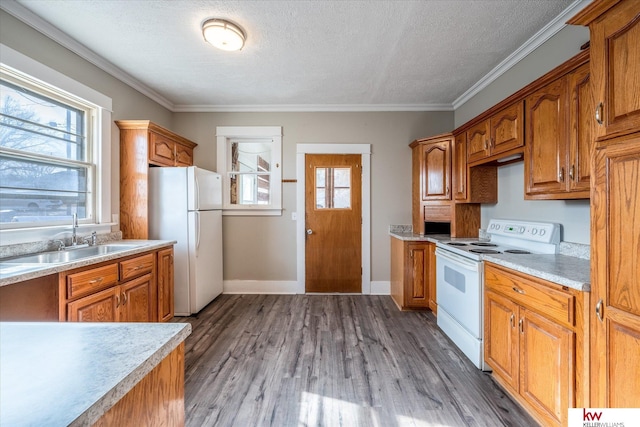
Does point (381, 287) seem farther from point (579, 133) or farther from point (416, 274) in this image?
point (579, 133)

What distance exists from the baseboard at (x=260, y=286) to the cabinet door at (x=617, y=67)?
11.1 ft

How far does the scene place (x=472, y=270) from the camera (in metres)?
2.11

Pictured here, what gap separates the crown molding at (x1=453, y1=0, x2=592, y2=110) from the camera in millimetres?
1929

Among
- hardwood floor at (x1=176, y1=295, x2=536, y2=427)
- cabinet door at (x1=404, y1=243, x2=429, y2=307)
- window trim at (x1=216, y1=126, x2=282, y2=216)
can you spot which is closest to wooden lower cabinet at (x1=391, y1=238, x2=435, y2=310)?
cabinet door at (x1=404, y1=243, x2=429, y2=307)

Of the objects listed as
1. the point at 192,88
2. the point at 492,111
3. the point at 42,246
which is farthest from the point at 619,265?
the point at 192,88

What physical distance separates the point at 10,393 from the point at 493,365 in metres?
2.38

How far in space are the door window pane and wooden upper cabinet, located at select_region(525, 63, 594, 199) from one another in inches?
83.2

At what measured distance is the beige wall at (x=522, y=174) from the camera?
1947mm

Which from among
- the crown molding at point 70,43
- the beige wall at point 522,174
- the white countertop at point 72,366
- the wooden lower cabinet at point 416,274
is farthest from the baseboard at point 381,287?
the crown molding at point 70,43

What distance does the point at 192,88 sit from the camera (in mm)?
3213

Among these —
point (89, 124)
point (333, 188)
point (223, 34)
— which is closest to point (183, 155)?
point (89, 124)

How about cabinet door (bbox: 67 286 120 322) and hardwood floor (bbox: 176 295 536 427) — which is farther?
cabinet door (bbox: 67 286 120 322)

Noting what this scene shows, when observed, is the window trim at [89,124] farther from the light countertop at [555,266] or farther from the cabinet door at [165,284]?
the light countertop at [555,266]

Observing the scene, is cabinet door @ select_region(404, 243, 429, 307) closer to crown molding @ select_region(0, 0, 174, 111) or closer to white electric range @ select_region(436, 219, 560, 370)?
white electric range @ select_region(436, 219, 560, 370)
